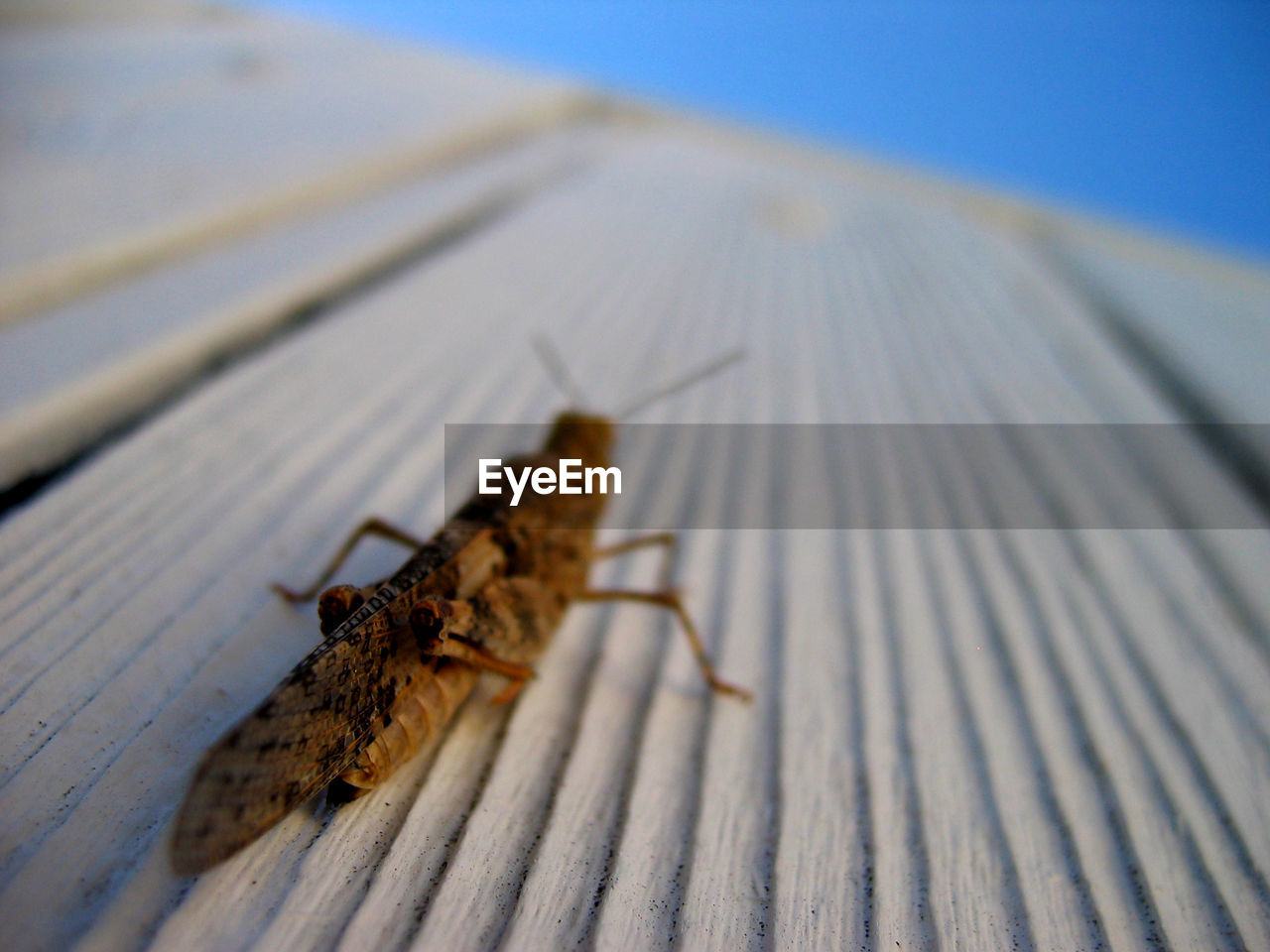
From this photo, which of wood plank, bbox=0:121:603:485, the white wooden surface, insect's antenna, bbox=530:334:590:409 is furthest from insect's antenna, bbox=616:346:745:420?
wood plank, bbox=0:121:603:485

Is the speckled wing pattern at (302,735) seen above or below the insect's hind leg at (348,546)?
below

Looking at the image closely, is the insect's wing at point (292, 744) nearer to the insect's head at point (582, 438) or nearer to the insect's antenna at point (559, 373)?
the insect's head at point (582, 438)

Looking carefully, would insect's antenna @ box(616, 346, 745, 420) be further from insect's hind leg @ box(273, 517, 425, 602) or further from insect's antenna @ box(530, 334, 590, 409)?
insect's hind leg @ box(273, 517, 425, 602)

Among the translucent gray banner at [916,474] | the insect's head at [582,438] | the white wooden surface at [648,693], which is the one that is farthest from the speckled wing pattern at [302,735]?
the translucent gray banner at [916,474]

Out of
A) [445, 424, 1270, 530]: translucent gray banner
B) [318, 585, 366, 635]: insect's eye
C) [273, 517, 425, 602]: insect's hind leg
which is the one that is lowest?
[318, 585, 366, 635]: insect's eye

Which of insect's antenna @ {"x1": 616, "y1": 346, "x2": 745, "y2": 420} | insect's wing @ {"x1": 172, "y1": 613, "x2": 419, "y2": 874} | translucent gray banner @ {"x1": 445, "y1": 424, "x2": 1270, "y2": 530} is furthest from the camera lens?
insect's antenna @ {"x1": 616, "y1": 346, "x2": 745, "y2": 420}

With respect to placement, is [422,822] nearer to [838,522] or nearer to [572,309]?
[838,522]

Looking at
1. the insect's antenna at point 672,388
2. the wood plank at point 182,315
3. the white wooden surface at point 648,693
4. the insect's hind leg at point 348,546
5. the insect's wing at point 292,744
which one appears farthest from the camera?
the insect's antenna at point 672,388
